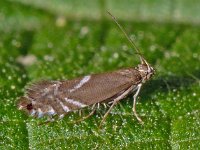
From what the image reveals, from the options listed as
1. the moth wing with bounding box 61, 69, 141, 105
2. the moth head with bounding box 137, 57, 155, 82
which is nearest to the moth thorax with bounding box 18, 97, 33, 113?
the moth wing with bounding box 61, 69, 141, 105

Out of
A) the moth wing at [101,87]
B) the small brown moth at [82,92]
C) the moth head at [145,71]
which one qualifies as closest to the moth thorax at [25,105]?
the small brown moth at [82,92]

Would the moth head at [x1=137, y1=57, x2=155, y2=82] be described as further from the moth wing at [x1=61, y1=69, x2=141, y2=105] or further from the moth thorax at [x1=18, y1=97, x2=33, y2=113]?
the moth thorax at [x1=18, y1=97, x2=33, y2=113]

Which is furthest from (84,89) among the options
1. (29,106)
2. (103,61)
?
(103,61)

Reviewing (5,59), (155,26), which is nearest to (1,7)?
(5,59)

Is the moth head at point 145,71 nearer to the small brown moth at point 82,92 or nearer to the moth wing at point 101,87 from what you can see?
the small brown moth at point 82,92

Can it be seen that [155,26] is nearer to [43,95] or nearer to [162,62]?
[162,62]

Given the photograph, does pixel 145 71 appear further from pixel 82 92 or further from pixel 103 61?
pixel 103 61
